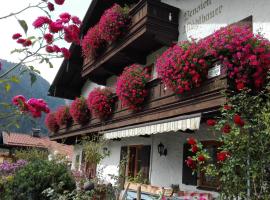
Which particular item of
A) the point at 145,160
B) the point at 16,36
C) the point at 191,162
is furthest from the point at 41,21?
the point at 145,160

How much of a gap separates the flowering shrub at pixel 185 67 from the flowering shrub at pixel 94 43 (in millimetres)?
6370

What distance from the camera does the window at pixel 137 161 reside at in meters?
12.4

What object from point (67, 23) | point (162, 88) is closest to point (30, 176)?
point (162, 88)

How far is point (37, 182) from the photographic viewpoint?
28.3 feet

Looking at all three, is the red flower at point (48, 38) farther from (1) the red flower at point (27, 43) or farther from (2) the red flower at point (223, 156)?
(2) the red flower at point (223, 156)

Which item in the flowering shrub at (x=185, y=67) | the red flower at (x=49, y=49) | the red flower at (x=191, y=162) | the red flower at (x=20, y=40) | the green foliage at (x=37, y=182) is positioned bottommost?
the green foliage at (x=37, y=182)

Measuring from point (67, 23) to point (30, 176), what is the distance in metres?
5.17

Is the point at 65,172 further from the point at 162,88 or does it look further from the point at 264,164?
the point at 264,164

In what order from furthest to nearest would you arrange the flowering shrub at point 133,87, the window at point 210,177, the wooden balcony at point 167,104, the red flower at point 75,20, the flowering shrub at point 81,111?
the flowering shrub at point 81,111, the flowering shrub at point 133,87, the window at point 210,177, the wooden balcony at point 167,104, the red flower at point 75,20

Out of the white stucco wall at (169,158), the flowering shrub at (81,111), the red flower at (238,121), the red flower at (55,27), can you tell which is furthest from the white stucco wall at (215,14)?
the flowering shrub at (81,111)

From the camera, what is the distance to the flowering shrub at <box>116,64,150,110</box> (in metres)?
10.4

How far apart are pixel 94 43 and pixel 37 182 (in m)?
7.47

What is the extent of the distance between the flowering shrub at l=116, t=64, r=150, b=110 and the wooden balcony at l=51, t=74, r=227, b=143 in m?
0.20

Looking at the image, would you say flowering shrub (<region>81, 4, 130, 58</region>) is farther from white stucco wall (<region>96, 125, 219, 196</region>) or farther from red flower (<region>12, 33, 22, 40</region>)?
red flower (<region>12, 33, 22, 40</region>)
